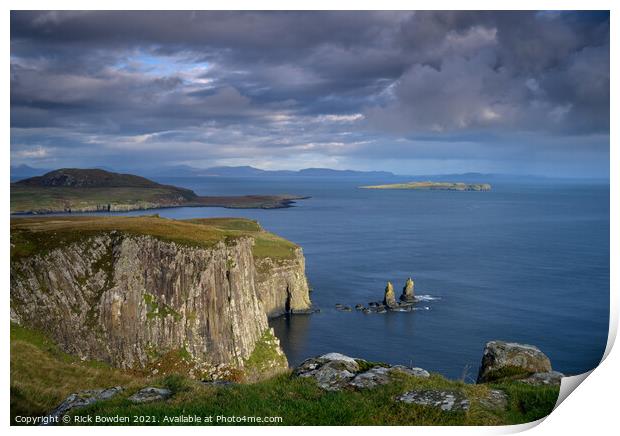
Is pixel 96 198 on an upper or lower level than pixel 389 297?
upper

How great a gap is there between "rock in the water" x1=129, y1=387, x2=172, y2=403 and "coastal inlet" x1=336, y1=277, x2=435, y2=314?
3161 inches

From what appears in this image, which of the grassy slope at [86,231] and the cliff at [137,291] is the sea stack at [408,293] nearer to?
the cliff at [137,291]

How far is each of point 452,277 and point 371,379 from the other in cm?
9907

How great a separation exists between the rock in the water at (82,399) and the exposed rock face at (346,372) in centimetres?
502

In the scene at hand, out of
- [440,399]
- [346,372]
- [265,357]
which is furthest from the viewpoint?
[265,357]

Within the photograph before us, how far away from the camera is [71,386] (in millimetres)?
20453

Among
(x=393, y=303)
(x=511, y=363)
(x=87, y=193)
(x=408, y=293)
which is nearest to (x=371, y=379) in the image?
(x=511, y=363)

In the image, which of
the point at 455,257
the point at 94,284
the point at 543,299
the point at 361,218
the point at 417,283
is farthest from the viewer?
the point at 361,218

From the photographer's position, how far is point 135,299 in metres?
51.3

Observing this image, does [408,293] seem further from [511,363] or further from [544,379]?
[544,379]
